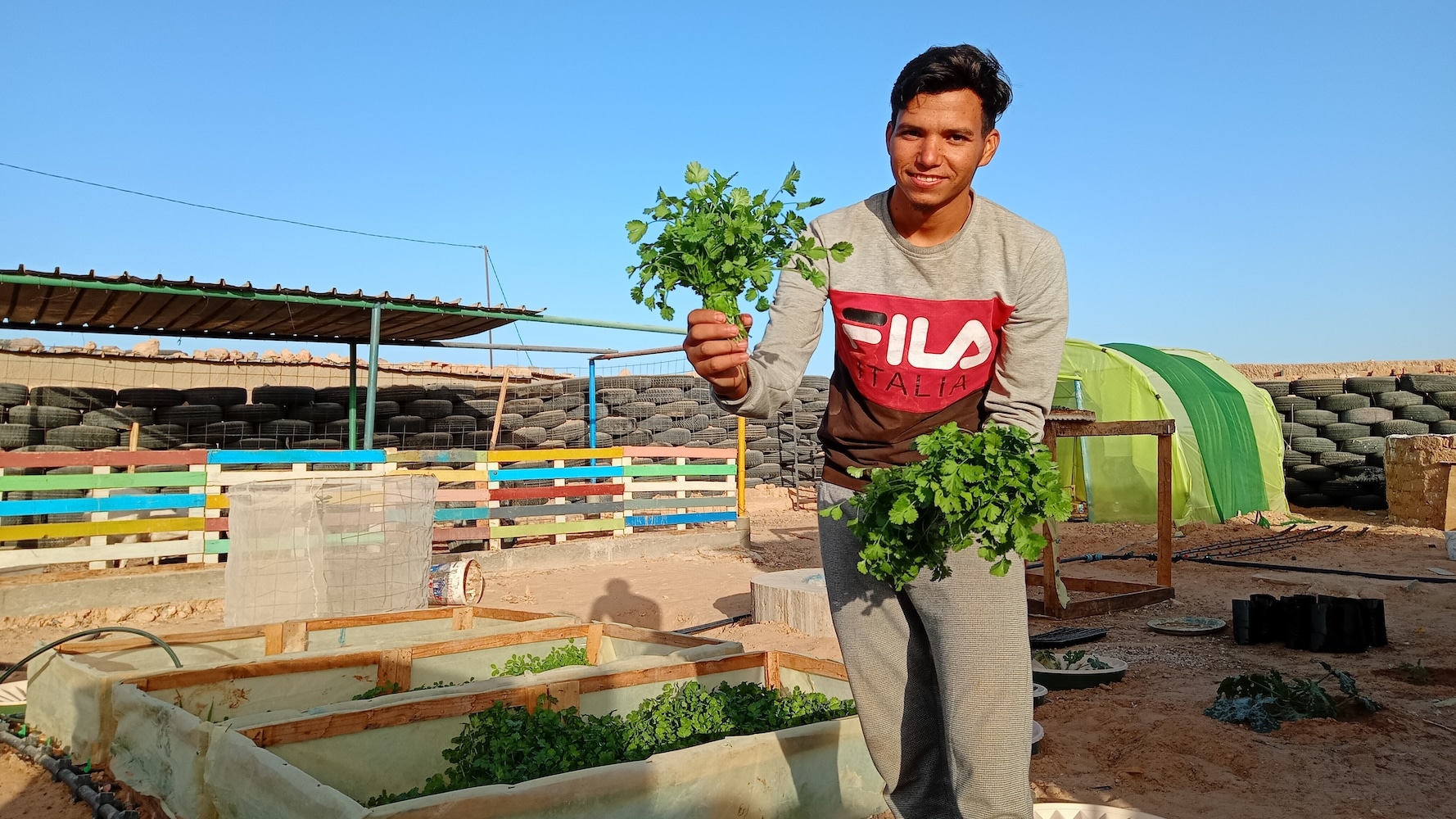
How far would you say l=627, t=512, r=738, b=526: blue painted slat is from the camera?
12.6 m

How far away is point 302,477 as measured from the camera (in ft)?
23.5

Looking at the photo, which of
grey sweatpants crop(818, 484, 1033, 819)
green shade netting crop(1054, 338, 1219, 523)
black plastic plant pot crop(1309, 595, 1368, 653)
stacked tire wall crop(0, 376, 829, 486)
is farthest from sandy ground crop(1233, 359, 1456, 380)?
grey sweatpants crop(818, 484, 1033, 819)

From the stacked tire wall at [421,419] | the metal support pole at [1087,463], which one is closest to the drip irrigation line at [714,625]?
the stacked tire wall at [421,419]

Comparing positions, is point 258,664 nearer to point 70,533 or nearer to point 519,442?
point 70,533

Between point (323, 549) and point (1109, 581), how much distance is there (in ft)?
22.1

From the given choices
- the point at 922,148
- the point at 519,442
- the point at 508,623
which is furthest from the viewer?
the point at 519,442

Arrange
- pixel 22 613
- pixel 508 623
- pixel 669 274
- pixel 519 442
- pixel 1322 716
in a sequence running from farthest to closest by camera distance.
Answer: pixel 519 442, pixel 22 613, pixel 508 623, pixel 1322 716, pixel 669 274

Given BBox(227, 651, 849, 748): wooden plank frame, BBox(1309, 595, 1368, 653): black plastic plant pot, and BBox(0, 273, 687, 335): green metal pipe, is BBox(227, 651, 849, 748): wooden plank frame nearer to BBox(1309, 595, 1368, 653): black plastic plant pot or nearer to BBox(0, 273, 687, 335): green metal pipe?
BBox(1309, 595, 1368, 653): black plastic plant pot

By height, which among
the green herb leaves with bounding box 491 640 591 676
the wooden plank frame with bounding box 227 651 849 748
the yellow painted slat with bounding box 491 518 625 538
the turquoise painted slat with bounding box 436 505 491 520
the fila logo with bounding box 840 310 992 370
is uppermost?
the fila logo with bounding box 840 310 992 370

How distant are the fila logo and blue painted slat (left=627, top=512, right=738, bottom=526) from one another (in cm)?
1064

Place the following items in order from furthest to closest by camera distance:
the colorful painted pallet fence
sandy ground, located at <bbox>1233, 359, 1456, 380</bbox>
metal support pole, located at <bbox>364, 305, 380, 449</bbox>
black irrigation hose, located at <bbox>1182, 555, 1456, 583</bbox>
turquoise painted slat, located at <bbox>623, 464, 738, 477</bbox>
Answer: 1. sandy ground, located at <bbox>1233, 359, 1456, 380</bbox>
2. turquoise painted slat, located at <bbox>623, 464, 738, 477</bbox>
3. metal support pole, located at <bbox>364, 305, 380, 449</bbox>
4. black irrigation hose, located at <bbox>1182, 555, 1456, 583</bbox>
5. the colorful painted pallet fence

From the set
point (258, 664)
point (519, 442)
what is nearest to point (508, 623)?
point (258, 664)

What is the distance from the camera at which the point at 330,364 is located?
17906 millimetres

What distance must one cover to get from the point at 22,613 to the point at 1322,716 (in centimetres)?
941
